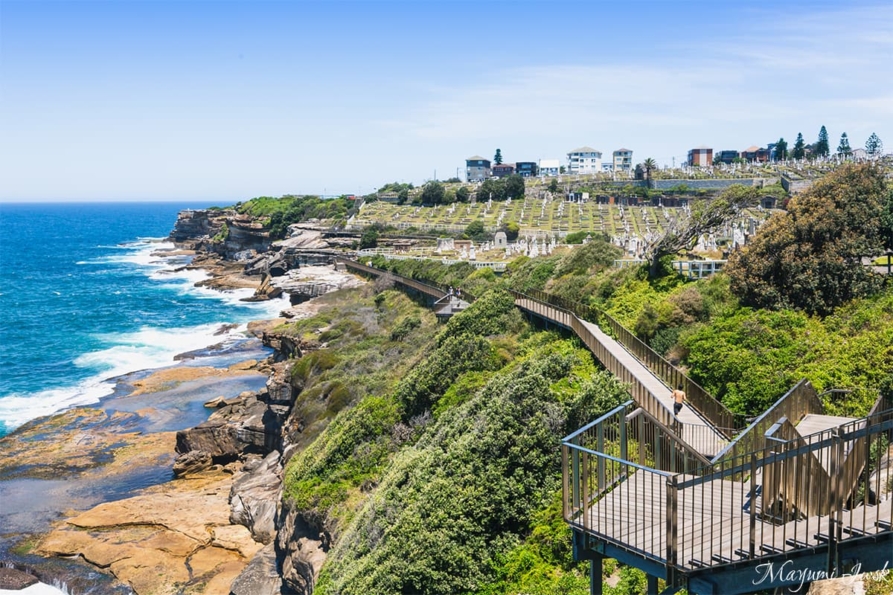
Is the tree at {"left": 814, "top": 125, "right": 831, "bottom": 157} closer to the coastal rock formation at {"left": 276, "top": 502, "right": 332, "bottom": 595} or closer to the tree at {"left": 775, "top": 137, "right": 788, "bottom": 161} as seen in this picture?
the tree at {"left": 775, "top": 137, "right": 788, "bottom": 161}

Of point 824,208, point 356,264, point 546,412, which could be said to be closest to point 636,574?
point 546,412

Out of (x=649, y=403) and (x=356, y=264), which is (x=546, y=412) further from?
(x=356, y=264)

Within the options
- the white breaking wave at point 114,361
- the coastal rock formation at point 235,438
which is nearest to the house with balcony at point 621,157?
the white breaking wave at point 114,361

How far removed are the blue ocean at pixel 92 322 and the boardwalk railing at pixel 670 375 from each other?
2914cm

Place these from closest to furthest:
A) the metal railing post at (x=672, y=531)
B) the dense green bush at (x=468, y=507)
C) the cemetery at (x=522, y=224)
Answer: the metal railing post at (x=672, y=531), the dense green bush at (x=468, y=507), the cemetery at (x=522, y=224)

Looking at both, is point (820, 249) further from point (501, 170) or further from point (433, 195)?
point (501, 170)

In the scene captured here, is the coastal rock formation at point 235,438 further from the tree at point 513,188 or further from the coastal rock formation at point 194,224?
the coastal rock formation at point 194,224

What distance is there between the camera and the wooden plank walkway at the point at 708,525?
22.1 ft

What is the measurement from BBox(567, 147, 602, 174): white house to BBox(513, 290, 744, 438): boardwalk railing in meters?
144

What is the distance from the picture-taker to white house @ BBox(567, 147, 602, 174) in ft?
541

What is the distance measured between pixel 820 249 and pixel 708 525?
14372 mm

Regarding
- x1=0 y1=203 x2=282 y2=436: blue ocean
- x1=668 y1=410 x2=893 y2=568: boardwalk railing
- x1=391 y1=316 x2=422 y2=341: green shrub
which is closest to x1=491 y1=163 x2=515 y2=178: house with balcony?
x1=0 y1=203 x2=282 y2=436: blue ocean

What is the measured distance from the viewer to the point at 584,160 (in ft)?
541

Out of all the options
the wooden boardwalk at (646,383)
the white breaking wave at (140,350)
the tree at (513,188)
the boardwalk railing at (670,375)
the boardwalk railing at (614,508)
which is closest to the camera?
the boardwalk railing at (614,508)
